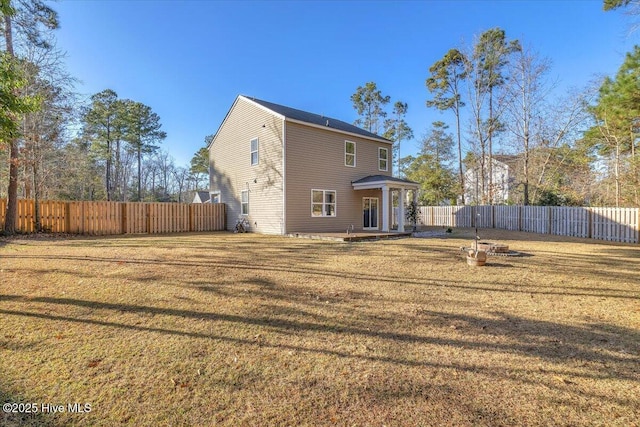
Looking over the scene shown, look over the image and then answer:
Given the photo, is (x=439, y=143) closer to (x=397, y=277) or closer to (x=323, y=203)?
(x=323, y=203)

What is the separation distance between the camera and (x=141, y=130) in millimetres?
33375

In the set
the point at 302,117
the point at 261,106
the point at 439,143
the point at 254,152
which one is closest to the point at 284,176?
the point at 254,152

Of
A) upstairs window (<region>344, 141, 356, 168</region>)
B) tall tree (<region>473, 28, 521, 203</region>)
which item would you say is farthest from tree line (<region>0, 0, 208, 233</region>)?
tall tree (<region>473, 28, 521, 203</region>)

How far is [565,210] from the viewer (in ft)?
51.9

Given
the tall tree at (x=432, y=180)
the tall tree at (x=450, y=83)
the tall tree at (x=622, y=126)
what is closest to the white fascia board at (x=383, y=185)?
the tall tree at (x=622, y=126)

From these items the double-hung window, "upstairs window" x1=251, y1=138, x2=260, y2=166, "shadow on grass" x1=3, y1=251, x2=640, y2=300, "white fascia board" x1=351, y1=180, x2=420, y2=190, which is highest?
"upstairs window" x1=251, y1=138, x2=260, y2=166

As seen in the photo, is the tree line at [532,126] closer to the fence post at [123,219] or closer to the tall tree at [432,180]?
the tall tree at [432,180]

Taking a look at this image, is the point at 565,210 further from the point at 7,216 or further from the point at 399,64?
the point at 7,216

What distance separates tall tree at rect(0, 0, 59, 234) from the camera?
12.5 m

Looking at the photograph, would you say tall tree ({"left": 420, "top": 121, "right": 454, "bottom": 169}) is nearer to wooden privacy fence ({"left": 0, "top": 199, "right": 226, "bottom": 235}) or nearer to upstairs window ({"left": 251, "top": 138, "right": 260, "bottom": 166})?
upstairs window ({"left": 251, "top": 138, "right": 260, "bottom": 166})

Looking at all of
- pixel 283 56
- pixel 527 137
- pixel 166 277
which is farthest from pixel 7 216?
pixel 527 137

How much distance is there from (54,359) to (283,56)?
20265 mm

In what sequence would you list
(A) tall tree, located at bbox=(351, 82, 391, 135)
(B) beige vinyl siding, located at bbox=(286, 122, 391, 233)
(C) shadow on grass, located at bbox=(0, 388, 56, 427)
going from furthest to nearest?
(A) tall tree, located at bbox=(351, 82, 391, 135) → (B) beige vinyl siding, located at bbox=(286, 122, 391, 233) → (C) shadow on grass, located at bbox=(0, 388, 56, 427)

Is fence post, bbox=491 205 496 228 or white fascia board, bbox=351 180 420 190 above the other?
white fascia board, bbox=351 180 420 190
